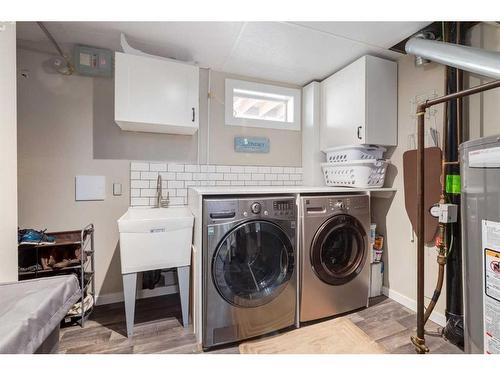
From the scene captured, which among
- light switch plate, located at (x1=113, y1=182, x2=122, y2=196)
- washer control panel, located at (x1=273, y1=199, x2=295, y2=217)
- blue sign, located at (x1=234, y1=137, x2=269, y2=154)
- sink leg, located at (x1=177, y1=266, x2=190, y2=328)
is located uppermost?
blue sign, located at (x1=234, y1=137, x2=269, y2=154)

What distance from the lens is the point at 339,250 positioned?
1.92m

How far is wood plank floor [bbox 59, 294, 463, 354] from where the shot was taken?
4.93 feet

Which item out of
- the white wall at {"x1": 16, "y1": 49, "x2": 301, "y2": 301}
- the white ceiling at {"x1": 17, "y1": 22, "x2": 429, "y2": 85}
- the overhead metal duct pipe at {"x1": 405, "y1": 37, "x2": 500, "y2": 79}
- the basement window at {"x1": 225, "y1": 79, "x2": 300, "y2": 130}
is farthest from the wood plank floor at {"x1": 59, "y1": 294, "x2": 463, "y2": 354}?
the white ceiling at {"x1": 17, "y1": 22, "x2": 429, "y2": 85}

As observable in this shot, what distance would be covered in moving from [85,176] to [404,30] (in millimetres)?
2777

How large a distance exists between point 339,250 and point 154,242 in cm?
147

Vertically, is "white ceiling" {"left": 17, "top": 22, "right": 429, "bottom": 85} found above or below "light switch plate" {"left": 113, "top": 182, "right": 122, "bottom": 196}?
above

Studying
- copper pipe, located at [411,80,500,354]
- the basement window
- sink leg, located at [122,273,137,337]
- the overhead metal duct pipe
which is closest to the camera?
the overhead metal duct pipe

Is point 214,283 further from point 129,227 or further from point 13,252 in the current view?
point 13,252

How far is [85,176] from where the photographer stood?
1950 mm

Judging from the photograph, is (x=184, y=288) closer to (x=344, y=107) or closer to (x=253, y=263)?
(x=253, y=263)

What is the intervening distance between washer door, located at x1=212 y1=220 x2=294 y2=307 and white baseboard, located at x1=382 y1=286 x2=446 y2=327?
117cm

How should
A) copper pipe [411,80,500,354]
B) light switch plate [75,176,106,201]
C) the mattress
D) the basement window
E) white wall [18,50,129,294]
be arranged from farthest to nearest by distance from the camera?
the basement window → light switch plate [75,176,106,201] → white wall [18,50,129,294] → copper pipe [411,80,500,354] → the mattress

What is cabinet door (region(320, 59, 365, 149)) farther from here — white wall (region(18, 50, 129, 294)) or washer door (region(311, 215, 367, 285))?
white wall (region(18, 50, 129, 294))

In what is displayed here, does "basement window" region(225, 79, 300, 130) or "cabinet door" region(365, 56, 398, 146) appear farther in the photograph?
"basement window" region(225, 79, 300, 130)
